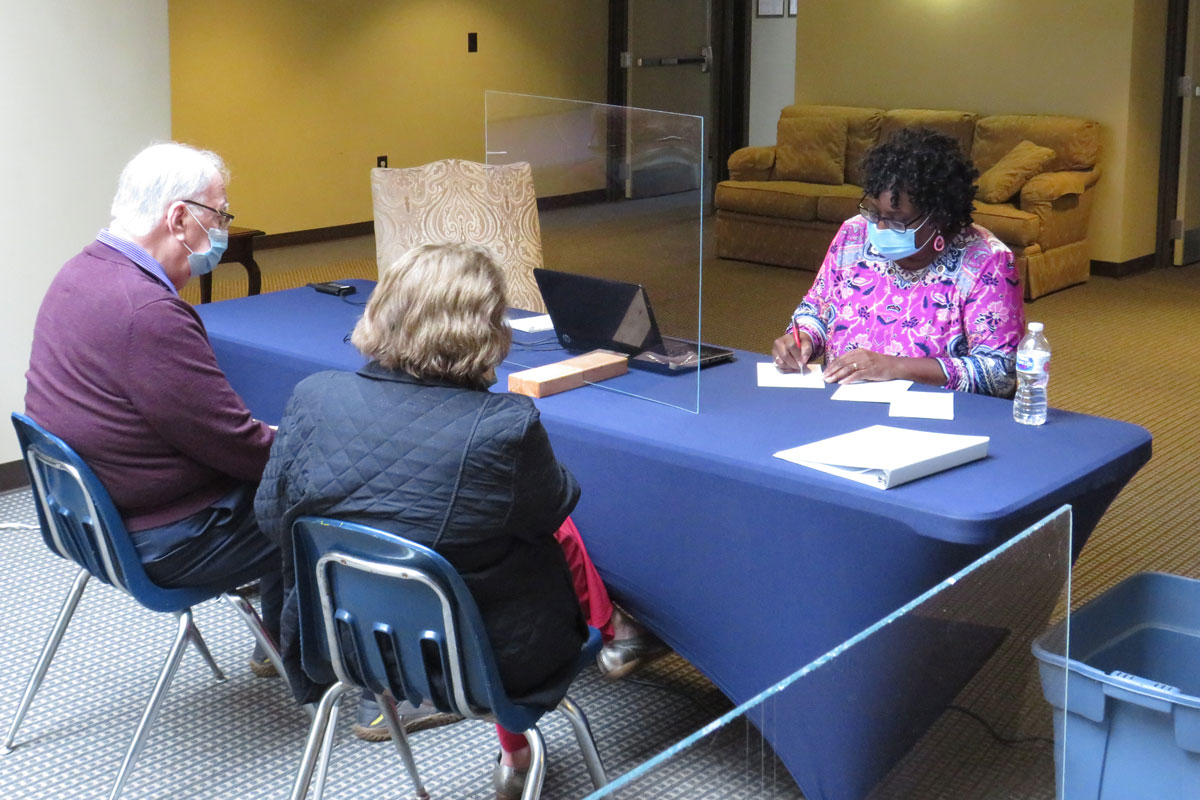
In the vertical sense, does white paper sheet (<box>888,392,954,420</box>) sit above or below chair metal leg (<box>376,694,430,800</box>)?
above

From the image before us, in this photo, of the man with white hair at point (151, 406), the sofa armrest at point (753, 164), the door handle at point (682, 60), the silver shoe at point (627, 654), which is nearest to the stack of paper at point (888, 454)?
the silver shoe at point (627, 654)

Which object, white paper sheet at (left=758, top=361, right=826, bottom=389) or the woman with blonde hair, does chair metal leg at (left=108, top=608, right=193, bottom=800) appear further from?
white paper sheet at (left=758, top=361, right=826, bottom=389)

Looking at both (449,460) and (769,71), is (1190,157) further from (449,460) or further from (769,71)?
(449,460)

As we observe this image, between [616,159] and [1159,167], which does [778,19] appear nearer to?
[1159,167]

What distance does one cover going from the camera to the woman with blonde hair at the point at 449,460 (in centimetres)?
171

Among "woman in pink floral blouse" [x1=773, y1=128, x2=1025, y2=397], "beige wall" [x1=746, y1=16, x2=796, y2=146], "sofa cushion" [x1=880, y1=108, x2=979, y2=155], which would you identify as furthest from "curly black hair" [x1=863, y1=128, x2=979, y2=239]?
"beige wall" [x1=746, y1=16, x2=796, y2=146]

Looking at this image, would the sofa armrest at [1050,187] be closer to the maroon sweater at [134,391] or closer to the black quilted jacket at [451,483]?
the maroon sweater at [134,391]

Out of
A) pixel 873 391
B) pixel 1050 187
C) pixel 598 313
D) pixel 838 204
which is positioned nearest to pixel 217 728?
pixel 598 313

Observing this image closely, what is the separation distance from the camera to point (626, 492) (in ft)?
7.68

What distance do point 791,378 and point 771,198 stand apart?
5.14 metres

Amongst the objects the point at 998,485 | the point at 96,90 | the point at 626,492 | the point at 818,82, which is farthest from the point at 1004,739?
the point at 818,82

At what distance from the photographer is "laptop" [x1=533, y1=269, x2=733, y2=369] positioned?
8.64 feet

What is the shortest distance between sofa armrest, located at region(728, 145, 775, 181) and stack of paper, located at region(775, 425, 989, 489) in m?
5.87

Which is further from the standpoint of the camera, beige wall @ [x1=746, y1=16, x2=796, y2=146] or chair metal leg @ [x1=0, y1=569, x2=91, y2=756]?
beige wall @ [x1=746, y1=16, x2=796, y2=146]
